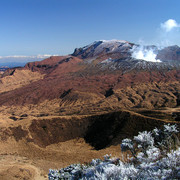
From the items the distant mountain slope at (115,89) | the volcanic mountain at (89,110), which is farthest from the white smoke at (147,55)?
the distant mountain slope at (115,89)

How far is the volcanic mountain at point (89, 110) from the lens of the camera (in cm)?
2709

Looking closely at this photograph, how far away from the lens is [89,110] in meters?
46.4

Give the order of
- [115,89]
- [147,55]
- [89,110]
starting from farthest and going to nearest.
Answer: [147,55], [115,89], [89,110]

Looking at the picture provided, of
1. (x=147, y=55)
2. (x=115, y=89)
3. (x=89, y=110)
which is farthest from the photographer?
(x=147, y=55)

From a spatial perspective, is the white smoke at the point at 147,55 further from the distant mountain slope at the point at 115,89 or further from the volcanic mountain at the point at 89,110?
the distant mountain slope at the point at 115,89

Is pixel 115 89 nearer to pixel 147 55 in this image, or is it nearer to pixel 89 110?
pixel 89 110

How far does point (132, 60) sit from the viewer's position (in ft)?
293

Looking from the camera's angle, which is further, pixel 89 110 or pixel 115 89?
pixel 115 89

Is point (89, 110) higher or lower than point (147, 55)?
lower

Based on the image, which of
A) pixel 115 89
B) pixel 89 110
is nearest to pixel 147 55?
pixel 115 89

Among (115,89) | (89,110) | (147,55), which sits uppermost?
(147,55)

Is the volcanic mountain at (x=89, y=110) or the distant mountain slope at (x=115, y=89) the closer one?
the volcanic mountain at (x=89, y=110)

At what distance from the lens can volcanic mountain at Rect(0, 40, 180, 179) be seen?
2709 cm

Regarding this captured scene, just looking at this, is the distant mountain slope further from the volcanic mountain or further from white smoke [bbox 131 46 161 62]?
white smoke [bbox 131 46 161 62]
